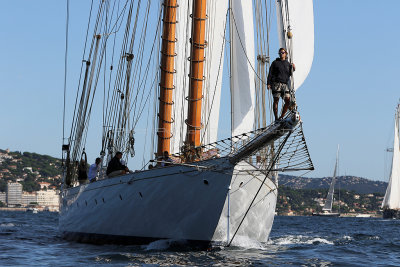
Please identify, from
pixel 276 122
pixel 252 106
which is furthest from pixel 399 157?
pixel 276 122

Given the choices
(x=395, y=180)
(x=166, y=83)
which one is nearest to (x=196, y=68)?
(x=166, y=83)

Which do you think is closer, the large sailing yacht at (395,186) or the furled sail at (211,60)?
the furled sail at (211,60)

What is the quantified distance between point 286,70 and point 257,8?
353 inches

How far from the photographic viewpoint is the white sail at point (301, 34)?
19828 mm

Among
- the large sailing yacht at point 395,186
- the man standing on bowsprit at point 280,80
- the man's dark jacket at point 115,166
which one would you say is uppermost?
the large sailing yacht at point 395,186

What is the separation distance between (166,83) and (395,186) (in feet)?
312

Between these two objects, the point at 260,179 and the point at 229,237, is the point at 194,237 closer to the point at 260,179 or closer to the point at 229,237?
the point at 229,237

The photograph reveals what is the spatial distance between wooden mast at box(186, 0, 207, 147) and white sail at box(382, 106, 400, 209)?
9368 cm

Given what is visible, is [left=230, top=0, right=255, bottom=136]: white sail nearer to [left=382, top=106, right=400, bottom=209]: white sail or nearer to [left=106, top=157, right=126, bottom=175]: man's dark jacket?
[left=106, top=157, right=126, bottom=175]: man's dark jacket

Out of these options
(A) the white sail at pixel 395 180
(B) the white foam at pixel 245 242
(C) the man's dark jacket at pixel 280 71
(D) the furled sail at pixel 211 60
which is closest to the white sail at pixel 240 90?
(D) the furled sail at pixel 211 60

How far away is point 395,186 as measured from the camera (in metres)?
116

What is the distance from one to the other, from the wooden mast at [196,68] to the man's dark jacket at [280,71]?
630 cm

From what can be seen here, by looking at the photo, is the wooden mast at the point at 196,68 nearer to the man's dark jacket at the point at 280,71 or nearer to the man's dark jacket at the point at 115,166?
the man's dark jacket at the point at 115,166

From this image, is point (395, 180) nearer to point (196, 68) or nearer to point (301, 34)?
point (196, 68)
